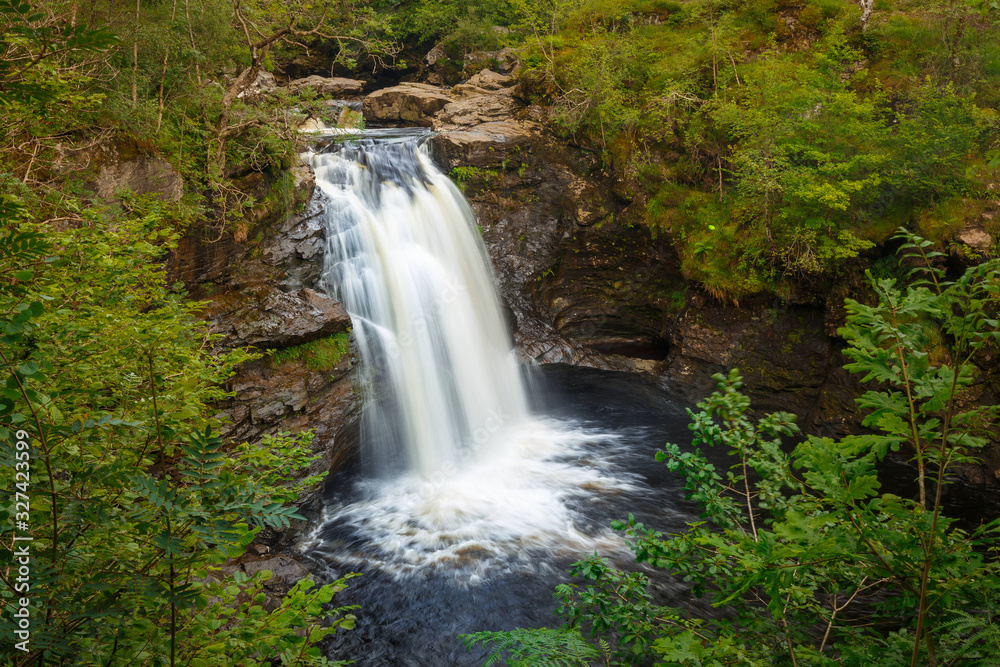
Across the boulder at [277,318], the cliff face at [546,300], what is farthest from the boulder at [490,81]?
the boulder at [277,318]

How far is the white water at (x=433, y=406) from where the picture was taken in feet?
23.3

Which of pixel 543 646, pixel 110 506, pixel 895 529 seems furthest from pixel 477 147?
pixel 895 529

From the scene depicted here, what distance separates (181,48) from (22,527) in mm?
8548

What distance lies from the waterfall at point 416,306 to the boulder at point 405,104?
5190mm

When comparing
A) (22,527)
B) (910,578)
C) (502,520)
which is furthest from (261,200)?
(910,578)

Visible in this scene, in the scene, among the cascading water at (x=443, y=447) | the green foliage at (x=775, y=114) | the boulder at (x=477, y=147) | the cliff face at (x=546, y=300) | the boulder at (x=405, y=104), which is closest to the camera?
the cascading water at (x=443, y=447)

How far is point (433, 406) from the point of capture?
961cm

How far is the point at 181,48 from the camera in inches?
300

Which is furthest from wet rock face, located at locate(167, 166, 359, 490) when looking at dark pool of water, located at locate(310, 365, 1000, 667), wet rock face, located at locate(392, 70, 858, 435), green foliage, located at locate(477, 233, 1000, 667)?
green foliage, located at locate(477, 233, 1000, 667)

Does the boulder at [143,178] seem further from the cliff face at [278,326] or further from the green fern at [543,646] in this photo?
the green fern at [543,646]

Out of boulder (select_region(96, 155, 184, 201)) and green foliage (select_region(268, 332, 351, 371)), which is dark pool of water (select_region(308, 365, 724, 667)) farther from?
boulder (select_region(96, 155, 184, 201))

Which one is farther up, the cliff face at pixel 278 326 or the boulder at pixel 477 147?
the boulder at pixel 477 147

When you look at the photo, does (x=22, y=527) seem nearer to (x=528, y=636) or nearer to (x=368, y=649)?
(x=528, y=636)

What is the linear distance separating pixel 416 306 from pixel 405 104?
410 inches
